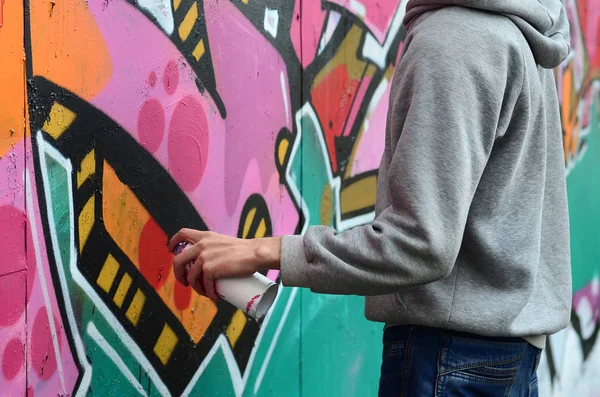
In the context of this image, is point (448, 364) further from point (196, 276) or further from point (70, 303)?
point (70, 303)

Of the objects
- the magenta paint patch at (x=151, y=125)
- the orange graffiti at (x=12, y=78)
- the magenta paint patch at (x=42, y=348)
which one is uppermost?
the orange graffiti at (x=12, y=78)

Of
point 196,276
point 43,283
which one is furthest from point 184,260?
point 43,283

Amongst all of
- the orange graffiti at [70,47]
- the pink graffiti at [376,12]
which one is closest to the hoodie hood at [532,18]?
the orange graffiti at [70,47]

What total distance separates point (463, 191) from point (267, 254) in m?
0.41

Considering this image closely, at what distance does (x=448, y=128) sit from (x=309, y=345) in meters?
1.74

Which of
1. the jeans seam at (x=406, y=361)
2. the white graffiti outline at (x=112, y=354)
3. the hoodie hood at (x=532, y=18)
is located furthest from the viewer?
the white graffiti outline at (x=112, y=354)

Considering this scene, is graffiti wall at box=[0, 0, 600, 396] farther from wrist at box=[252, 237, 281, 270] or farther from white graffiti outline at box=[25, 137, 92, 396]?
wrist at box=[252, 237, 281, 270]

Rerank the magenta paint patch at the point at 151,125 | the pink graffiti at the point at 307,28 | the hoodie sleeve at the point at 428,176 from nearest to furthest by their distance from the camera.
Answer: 1. the hoodie sleeve at the point at 428,176
2. the magenta paint patch at the point at 151,125
3. the pink graffiti at the point at 307,28

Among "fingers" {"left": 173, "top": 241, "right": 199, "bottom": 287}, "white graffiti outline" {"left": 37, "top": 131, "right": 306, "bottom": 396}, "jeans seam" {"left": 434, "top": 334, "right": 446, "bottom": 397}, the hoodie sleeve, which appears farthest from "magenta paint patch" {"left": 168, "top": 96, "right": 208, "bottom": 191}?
"jeans seam" {"left": 434, "top": 334, "right": 446, "bottom": 397}

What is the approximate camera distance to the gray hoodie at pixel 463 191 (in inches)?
60.2

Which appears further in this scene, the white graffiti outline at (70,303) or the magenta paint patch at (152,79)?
the magenta paint patch at (152,79)

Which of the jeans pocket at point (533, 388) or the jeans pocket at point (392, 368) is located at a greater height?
the jeans pocket at point (392, 368)

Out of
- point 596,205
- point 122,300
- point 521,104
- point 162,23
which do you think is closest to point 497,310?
point 521,104

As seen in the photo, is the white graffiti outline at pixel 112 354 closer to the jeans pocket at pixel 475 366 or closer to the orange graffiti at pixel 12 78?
the orange graffiti at pixel 12 78
